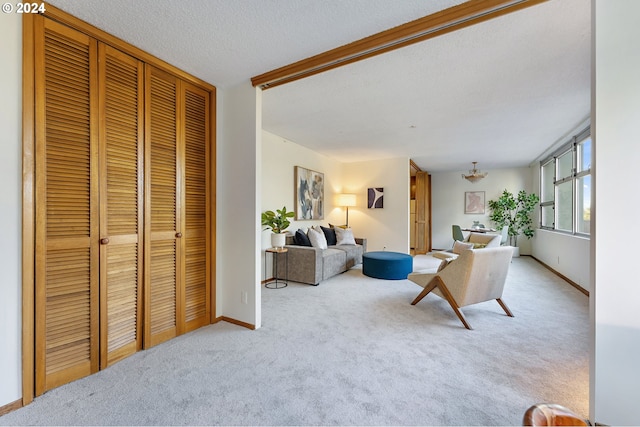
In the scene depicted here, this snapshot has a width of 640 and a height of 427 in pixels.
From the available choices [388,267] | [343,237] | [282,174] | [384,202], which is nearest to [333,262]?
[388,267]

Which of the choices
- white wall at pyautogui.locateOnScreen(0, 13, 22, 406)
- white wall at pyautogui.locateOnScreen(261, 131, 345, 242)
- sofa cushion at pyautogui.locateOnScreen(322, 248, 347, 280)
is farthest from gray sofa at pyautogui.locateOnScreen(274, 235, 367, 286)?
white wall at pyautogui.locateOnScreen(0, 13, 22, 406)

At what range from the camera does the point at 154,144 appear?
226cm

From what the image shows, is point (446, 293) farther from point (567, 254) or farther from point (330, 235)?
point (567, 254)

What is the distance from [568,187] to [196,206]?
21.0 ft

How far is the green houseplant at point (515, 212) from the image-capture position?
23.1ft

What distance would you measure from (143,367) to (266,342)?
35.6 inches

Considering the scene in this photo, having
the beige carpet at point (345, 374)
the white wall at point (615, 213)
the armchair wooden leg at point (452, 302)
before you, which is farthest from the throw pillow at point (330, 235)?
the white wall at point (615, 213)

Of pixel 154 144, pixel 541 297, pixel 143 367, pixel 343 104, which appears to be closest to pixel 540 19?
pixel 343 104

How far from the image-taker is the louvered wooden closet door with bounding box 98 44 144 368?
1.95m

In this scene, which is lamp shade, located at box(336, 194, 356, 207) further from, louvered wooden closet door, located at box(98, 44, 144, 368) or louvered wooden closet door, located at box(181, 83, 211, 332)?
louvered wooden closet door, located at box(98, 44, 144, 368)

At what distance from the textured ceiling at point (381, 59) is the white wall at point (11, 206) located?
0.42 meters

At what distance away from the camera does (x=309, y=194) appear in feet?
17.9

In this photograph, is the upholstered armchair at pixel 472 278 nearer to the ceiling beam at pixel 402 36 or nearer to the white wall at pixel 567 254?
the white wall at pixel 567 254

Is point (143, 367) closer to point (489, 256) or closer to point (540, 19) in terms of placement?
point (489, 256)
